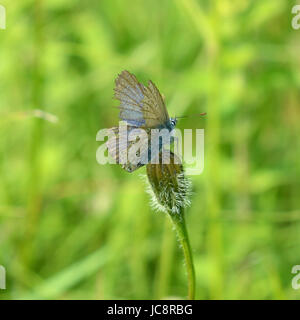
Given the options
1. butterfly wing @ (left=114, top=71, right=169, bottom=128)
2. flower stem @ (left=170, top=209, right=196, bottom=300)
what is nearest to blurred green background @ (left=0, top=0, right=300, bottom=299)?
flower stem @ (left=170, top=209, right=196, bottom=300)

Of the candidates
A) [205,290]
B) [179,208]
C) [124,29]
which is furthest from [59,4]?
[179,208]

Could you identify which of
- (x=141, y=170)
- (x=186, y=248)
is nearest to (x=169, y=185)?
(x=186, y=248)

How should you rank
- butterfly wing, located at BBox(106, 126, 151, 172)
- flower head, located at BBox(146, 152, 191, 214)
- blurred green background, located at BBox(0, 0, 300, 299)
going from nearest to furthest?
butterfly wing, located at BBox(106, 126, 151, 172), flower head, located at BBox(146, 152, 191, 214), blurred green background, located at BBox(0, 0, 300, 299)

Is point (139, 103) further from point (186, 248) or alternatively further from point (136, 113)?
point (186, 248)

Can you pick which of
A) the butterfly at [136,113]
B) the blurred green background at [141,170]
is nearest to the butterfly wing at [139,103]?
the butterfly at [136,113]

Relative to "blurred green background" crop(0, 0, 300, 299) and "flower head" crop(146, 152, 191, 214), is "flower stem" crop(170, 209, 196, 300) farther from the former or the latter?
"blurred green background" crop(0, 0, 300, 299)

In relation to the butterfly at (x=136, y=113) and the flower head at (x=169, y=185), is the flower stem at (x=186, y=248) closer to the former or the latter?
the flower head at (x=169, y=185)
